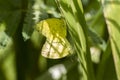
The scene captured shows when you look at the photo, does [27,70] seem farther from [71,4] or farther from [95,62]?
[71,4]

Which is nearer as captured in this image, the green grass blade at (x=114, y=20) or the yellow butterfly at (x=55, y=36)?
the green grass blade at (x=114, y=20)

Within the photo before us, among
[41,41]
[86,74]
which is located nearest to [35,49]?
[41,41]

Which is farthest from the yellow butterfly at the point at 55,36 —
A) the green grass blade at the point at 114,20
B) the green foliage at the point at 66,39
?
the green grass blade at the point at 114,20

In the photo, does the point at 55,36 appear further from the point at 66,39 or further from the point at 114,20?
the point at 114,20

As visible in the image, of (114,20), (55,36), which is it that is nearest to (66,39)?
(55,36)

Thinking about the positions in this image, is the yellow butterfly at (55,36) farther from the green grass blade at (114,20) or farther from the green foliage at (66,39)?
the green grass blade at (114,20)

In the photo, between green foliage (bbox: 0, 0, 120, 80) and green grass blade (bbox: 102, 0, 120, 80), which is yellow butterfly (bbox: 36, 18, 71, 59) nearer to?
green foliage (bbox: 0, 0, 120, 80)

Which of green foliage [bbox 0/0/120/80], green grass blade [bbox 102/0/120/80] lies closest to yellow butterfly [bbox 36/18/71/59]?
green foliage [bbox 0/0/120/80]
